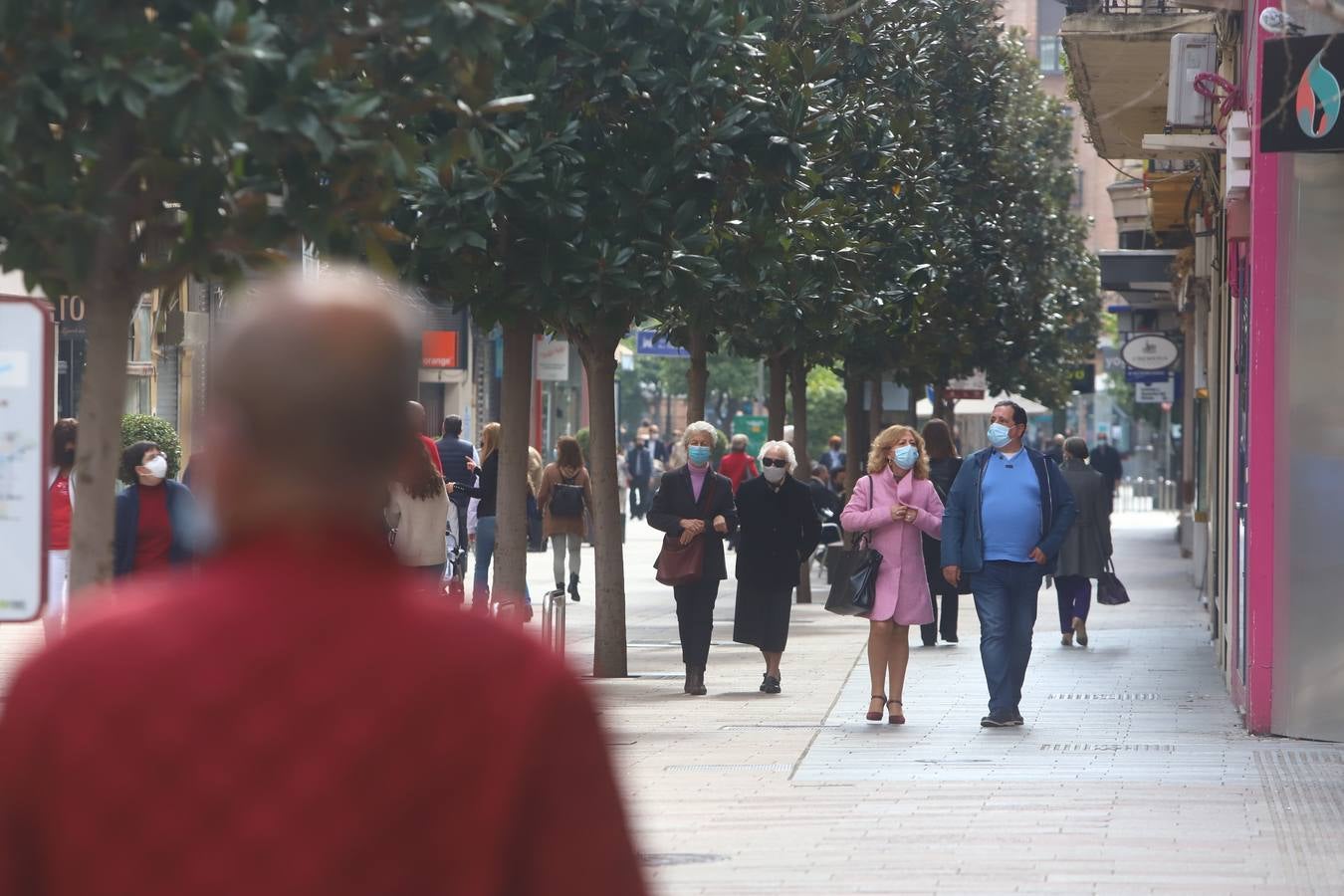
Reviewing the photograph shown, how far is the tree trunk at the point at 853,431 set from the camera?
26219 millimetres

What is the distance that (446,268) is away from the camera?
41.1 ft

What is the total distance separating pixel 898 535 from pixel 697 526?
177 centimetres

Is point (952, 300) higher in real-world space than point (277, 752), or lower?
higher

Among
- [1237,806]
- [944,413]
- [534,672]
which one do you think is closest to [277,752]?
[534,672]

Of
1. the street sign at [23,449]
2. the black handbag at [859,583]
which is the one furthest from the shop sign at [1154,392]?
the street sign at [23,449]

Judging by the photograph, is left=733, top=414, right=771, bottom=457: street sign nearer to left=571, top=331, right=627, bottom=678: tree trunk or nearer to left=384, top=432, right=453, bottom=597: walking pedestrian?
left=571, top=331, right=627, bottom=678: tree trunk

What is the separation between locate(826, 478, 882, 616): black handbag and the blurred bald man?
10484 mm

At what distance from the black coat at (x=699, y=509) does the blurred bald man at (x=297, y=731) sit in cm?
1204

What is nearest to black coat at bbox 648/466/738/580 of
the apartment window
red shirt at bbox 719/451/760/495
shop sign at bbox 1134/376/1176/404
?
red shirt at bbox 719/451/760/495

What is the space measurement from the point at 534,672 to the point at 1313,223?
9.72 m

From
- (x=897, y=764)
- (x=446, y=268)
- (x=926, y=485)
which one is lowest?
(x=897, y=764)

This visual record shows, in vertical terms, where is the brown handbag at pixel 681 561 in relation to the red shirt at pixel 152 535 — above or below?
below

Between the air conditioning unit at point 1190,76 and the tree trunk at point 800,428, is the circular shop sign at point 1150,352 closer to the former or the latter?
the tree trunk at point 800,428

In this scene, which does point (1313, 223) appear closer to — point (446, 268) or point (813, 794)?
point (813, 794)
